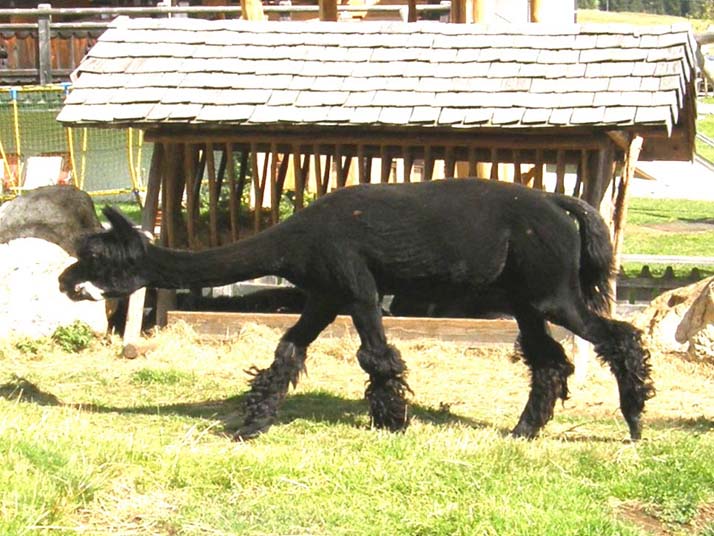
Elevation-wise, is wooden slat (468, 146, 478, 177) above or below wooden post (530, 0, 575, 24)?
→ below

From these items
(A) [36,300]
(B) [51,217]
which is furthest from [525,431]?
(B) [51,217]

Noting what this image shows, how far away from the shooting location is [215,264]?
938 centimetres

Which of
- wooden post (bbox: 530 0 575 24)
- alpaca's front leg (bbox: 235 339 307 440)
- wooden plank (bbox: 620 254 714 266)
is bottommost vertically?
wooden plank (bbox: 620 254 714 266)

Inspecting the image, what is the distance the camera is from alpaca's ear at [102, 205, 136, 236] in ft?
29.9

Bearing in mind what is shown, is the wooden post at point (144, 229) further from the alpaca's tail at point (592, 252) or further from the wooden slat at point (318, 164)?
the alpaca's tail at point (592, 252)

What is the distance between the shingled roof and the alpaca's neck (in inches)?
145

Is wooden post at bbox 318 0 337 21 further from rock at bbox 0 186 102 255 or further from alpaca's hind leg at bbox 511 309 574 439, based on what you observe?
alpaca's hind leg at bbox 511 309 574 439

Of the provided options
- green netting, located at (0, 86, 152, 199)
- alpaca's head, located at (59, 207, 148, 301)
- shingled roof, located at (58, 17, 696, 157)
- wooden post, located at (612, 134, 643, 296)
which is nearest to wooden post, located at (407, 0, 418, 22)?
shingled roof, located at (58, 17, 696, 157)

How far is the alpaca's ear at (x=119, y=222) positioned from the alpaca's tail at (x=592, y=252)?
2.93 m

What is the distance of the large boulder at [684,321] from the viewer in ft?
41.5

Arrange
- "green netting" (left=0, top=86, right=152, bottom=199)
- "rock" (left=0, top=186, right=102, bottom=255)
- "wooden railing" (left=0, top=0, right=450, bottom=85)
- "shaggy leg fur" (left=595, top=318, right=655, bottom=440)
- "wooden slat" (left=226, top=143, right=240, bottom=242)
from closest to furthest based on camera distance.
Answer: "shaggy leg fur" (left=595, top=318, right=655, bottom=440)
"wooden slat" (left=226, top=143, right=240, bottom=242)
"rock" (left=0, top=186, right=102, bottom=255)
"green netting" (left=0, top=86, right=152, bottom=199)
"wooden railing" (left=0, top=0, right=450, bottom=85)

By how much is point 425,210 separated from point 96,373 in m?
4.10

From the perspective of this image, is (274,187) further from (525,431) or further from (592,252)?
(525,431)

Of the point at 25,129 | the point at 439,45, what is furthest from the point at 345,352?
the point at 25,129
